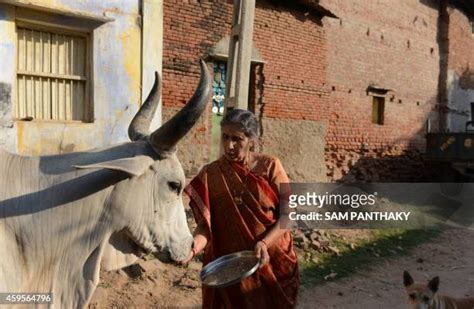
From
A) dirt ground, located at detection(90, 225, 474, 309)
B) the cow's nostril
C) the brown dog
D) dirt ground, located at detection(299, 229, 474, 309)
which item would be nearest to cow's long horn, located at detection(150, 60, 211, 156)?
the cow's nostril

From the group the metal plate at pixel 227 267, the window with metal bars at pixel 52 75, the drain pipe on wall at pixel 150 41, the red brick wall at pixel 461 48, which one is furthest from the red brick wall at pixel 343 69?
the metal plate at pixel 227 267

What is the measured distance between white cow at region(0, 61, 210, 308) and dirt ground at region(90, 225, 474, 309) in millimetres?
2834

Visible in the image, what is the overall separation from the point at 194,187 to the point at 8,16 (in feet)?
13.2

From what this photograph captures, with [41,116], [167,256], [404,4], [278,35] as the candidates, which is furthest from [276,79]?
[167,256]

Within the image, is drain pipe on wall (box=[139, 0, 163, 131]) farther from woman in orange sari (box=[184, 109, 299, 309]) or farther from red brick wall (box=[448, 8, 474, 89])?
red brick wall (box=[448, 8, 474, 89])

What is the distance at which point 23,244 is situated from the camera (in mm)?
1917

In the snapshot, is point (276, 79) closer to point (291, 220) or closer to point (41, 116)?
point (41, 116)

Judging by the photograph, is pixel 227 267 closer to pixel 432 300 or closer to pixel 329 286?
pixel 432 300

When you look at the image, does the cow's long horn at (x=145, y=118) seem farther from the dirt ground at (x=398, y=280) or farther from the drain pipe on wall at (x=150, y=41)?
the drain pipe on wall at (x=150, y=41)

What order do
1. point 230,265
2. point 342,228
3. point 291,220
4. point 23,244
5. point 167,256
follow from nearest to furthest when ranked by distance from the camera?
point 23,244, point 167,256, point 230,265, point 291,220, point 342,228

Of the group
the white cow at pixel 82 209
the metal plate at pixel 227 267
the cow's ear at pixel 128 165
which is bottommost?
the metal plate at pixel 227 267

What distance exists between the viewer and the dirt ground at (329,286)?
4883mm

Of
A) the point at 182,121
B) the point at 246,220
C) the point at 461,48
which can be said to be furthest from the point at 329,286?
the point at 461,48

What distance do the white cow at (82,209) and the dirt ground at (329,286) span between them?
112 inches
